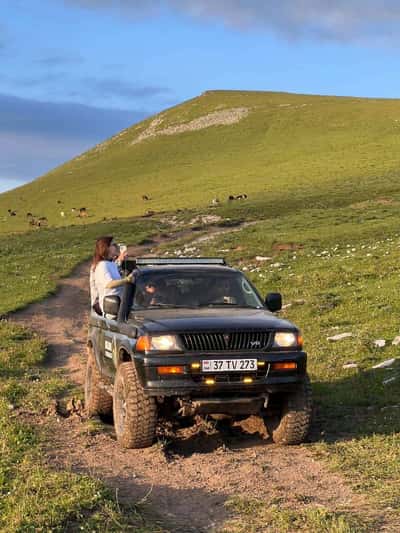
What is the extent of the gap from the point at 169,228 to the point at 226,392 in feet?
127

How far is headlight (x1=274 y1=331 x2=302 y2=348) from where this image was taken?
28.6ft

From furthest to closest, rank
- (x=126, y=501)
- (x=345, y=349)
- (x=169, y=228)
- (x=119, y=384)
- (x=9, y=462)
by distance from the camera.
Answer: (x=169, y=228)
(x=345, y=349)
(x=119, y=384)
(x=9, y=462)
(x=126, y=501)

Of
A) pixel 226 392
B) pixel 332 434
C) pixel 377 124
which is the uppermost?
pixel 377 124

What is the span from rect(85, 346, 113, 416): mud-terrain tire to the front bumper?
86.4 inches

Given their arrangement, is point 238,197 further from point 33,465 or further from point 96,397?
point 33,465

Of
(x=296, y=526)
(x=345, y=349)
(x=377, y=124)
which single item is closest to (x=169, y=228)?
(x=345, y=349)

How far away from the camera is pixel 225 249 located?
1341 inches

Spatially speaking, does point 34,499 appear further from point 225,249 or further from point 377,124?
point 377,124

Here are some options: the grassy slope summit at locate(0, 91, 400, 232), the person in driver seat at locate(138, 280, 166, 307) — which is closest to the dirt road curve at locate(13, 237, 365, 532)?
the person in driver seat at locate(138, 280, 166, 307)

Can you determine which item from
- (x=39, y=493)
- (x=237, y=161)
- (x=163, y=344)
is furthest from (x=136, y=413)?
(x=237, y=161)

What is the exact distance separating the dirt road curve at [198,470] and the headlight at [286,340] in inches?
46.2

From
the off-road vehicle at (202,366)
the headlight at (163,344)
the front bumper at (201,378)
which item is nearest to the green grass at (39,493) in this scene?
the off-road vehicle at (202,366)

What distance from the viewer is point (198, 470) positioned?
8.05 meters

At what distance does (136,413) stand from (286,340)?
182 cm
